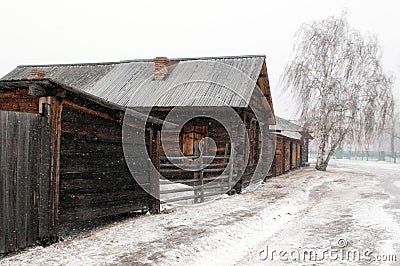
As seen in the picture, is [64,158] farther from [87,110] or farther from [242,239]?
[242,239]

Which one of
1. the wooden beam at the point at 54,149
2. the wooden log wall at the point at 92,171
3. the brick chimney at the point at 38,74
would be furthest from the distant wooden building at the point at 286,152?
the wooden beam at the point at 54,149

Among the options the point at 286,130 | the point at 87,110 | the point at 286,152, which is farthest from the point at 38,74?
the point at 286,130

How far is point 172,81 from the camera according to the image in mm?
17625

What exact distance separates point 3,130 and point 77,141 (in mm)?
1546

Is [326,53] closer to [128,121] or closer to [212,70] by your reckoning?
[212,70]

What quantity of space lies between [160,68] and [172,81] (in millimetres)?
1405

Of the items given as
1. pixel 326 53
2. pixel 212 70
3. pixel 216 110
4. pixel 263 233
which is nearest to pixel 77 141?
pixel 263 233

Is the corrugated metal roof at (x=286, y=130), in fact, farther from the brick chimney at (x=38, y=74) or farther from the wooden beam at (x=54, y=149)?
the wooden beam at (x=54, y=149)

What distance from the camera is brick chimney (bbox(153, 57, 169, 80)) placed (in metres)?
18.3

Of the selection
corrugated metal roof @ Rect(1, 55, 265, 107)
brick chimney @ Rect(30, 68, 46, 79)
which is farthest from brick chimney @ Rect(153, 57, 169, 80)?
brick chimney @ Rect(30, 68, 46, 79)

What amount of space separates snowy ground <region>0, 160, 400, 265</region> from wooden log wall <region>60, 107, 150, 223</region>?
0.44 m

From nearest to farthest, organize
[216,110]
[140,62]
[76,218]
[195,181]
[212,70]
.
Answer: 1. [76,218]
2. [195,181]
3. [216,110]
4. [212,70]
5. [140,62]

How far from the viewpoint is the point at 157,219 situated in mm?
8953

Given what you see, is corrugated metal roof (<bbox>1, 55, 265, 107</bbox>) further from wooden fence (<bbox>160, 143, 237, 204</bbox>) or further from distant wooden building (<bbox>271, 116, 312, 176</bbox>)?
distant wooden building (<bbox>271, 116, 312, 176</bbox>)
